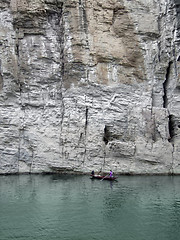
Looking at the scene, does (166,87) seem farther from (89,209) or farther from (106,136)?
(89,209)

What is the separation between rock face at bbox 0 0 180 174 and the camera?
2447cm

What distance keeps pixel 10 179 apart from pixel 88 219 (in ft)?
35.9

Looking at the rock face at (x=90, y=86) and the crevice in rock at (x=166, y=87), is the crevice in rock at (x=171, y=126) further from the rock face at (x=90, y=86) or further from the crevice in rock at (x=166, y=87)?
the crevice in rock at (x=166, y=87)

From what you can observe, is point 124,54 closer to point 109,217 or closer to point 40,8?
point 40,8

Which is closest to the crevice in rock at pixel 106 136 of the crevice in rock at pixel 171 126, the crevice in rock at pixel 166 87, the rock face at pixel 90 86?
the rock face at pixel 90 86

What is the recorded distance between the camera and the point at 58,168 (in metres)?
24.4

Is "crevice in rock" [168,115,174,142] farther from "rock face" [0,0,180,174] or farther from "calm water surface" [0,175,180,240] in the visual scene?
"calm water surface" [0,175,180,240]

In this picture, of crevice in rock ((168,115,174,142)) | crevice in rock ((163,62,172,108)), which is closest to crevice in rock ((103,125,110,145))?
crevice in rock ((168,115,174,142))

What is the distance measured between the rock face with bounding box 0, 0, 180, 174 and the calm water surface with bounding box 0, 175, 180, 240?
3.18 meters

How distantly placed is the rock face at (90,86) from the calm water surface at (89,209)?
10.4 feet

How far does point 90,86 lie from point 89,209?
13350 millimetres

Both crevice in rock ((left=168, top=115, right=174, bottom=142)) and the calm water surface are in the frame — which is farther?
crevice in rock ((left=168, top=115, right=174, bottom=142))

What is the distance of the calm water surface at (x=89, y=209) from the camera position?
37.2 ft

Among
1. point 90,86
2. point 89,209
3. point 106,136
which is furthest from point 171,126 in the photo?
point 89,209
